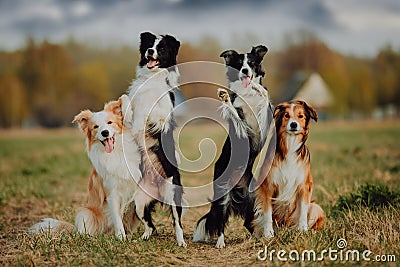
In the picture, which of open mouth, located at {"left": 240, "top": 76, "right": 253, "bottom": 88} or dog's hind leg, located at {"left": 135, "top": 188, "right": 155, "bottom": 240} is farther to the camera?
dog's hind leg, located at {"left": 135, "top": 188, "right": 155, "bottom": 240}

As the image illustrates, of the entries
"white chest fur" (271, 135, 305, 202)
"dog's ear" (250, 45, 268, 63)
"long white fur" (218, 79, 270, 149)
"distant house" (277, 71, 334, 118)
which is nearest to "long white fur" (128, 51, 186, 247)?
"long white fur" (218, 79, 270, 149)

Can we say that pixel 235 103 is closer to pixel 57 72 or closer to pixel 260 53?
pixel 260 53

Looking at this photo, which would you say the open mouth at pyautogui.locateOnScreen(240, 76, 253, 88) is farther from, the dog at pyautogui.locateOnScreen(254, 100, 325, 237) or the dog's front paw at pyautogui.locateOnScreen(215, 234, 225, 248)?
the dog's front paw at pyautogui.locateOnScreen(215, 234, 225, 248)

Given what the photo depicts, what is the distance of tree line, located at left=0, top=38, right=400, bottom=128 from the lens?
135ft

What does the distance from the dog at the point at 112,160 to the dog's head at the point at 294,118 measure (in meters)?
1.79

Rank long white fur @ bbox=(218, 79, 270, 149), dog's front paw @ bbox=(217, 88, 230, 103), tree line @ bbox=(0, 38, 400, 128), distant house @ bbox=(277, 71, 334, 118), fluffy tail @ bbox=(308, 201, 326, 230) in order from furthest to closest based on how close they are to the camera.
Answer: tree line @ bbox=(0, 38, 400, 128)
distant house @ bbox=(277, 71, 334, 118)
fluffy tail @ bbox=(308, 201, 326, 230)
long white fur @ bbox=(218, 79, 270, 149)
dog's front paw @ bbox=(217, 88, 230, 103)

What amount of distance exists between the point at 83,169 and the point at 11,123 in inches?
1268

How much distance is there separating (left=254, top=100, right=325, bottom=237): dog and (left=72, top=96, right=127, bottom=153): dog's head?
191 centimetres

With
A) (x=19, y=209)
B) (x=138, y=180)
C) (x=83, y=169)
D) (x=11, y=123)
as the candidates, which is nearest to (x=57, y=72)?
(x=11, y=123)

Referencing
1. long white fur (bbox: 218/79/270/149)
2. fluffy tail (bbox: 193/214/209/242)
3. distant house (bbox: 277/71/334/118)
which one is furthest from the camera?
distant house (bbox: 277/71/334/118)

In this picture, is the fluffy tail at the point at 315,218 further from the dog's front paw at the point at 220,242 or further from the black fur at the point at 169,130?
the black fur at the point at 169,130

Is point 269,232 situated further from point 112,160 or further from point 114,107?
point 114,107

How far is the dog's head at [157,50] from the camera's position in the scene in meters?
5.54

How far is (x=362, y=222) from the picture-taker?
5.85 m
